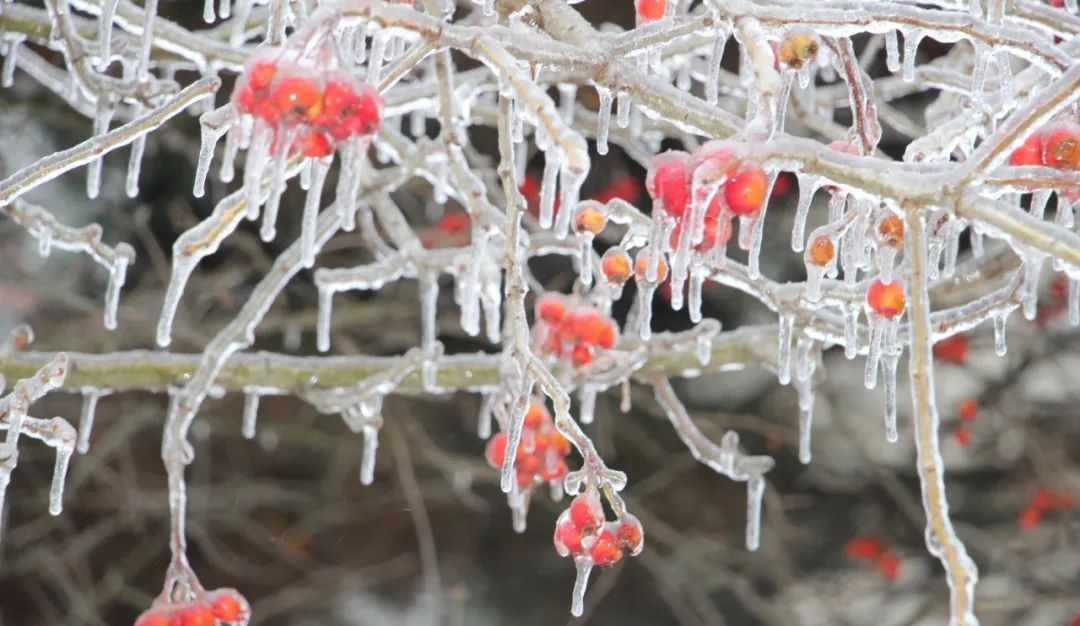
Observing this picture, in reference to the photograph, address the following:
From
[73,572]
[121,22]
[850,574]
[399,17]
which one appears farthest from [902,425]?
[399,17]

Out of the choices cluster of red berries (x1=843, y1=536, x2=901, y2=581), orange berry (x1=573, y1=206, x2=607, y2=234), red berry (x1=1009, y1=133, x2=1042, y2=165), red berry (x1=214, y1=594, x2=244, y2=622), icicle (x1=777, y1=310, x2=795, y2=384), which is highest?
red berry (x1=1009, y1=133, x2=1042, y2=165)

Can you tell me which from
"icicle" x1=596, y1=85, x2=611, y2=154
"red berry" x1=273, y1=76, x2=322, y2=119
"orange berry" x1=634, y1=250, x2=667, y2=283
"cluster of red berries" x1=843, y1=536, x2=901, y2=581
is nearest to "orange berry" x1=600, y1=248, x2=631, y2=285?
"orange berry" x1=634, y1=250, x2=667, y2=283

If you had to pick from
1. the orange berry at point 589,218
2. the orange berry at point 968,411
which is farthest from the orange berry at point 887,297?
the orange berry at point 968,411

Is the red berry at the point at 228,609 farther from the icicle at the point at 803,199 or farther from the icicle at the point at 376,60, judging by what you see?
the icicle at the point at 803,199

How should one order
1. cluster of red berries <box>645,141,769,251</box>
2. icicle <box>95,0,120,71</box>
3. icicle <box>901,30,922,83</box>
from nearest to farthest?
cluster of red berries <box>645,141,769,251</box>
icicle <box>901,30,922,83</box>
icicle <box>95,0,120,71</box>

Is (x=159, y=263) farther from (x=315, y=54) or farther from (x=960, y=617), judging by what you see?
(x=960, y=617)

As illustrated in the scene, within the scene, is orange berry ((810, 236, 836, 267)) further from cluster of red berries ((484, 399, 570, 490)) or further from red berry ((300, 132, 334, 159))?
cluster of red berries ((484, 399, 570, 490))

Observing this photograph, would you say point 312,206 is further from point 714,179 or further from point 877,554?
point 877,554
